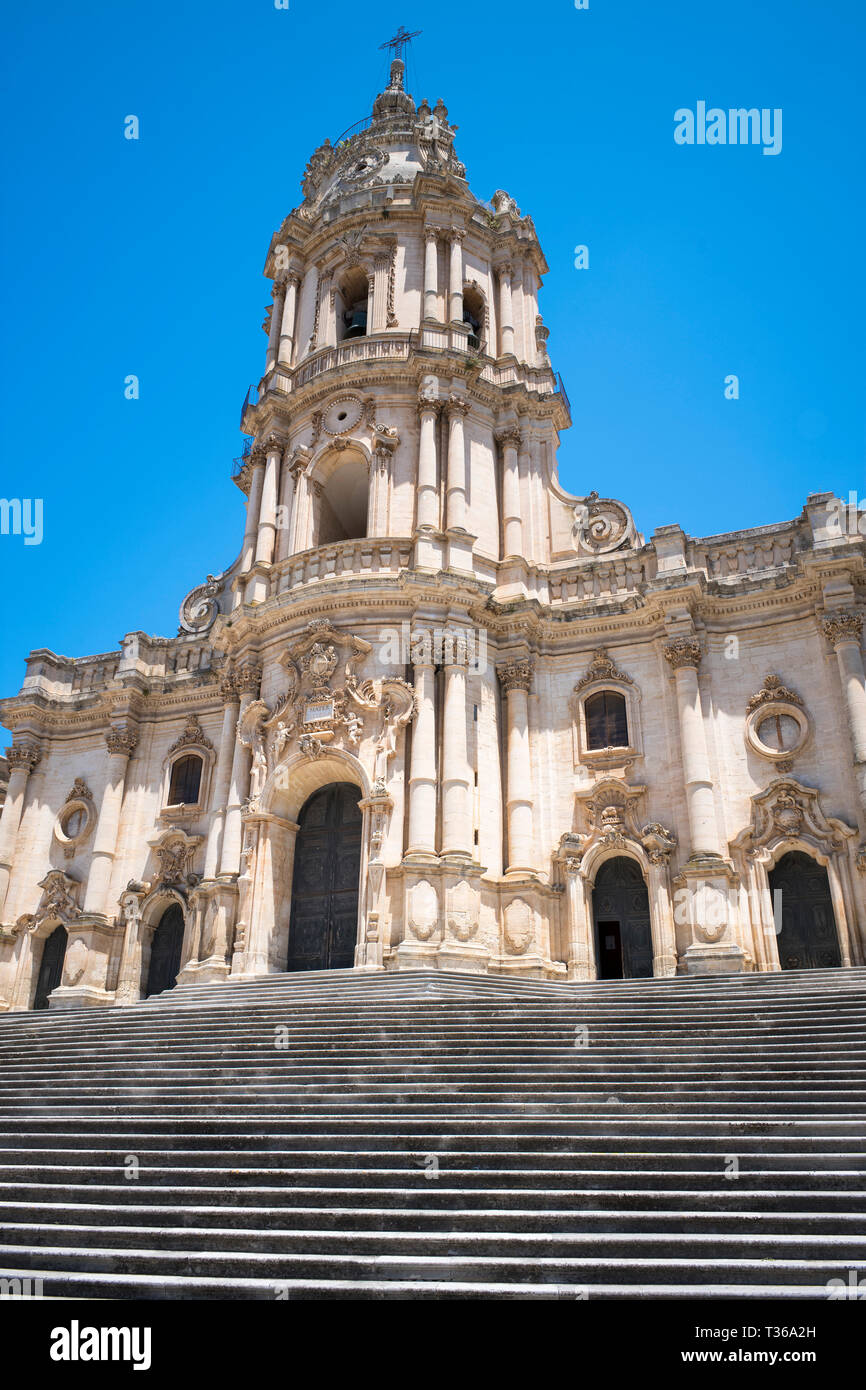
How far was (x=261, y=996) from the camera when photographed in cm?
1947

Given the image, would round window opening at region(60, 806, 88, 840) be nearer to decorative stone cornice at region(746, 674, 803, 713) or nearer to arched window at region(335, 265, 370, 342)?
arched window at region(335, 265, 370, 342)

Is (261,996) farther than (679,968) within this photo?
No

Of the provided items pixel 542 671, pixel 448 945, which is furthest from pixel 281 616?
pixel 448 945

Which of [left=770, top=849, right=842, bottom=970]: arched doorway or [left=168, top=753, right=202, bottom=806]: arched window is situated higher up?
[left=168, top=753, right=202, bottom=806]: arched window

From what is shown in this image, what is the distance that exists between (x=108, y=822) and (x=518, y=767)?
12.2 metres

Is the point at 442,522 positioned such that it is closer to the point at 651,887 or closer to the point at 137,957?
the point at 651,887

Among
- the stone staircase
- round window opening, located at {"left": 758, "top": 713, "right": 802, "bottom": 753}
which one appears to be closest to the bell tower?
round window opening, located at {"left": 758, "top": 713, "right": 802, "bottom": 753}

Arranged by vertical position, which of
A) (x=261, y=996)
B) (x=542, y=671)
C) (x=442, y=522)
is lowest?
(x=261, y=996)

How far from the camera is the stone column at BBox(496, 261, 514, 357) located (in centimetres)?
3066

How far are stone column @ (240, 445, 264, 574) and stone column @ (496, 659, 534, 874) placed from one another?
8614 mm

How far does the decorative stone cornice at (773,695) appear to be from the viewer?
23438 millimetres
